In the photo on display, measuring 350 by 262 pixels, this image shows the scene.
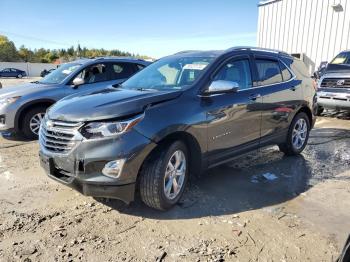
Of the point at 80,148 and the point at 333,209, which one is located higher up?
the point at 80,148

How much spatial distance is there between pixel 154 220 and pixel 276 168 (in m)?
2.60

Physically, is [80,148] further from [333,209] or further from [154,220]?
[333,209]

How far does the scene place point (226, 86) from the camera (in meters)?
4.09

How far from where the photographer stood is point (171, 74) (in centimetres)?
463

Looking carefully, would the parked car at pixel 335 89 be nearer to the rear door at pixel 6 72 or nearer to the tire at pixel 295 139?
the tire at pixel 295 139

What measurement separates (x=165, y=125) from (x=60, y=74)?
5.16 metres

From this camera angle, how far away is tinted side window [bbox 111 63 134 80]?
8172mm

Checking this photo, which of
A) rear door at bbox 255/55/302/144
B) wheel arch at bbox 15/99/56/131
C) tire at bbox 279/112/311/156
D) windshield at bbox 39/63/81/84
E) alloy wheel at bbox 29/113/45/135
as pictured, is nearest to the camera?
rear door at bbox 255/55/302/144

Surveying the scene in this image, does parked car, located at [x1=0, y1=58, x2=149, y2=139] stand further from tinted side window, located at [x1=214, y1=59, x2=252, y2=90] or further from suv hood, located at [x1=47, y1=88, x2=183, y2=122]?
tinted side window, located at [x1=214, y1=59, x2=252, y2=90]

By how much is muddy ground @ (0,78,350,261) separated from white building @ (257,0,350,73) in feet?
Result: 47.9

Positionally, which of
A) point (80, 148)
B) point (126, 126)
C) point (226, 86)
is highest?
point (226, 86)

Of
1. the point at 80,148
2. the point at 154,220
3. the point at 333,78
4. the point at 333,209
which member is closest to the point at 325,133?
the point at 333,78

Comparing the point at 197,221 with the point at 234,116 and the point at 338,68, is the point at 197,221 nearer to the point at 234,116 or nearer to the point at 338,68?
the point at 234,116

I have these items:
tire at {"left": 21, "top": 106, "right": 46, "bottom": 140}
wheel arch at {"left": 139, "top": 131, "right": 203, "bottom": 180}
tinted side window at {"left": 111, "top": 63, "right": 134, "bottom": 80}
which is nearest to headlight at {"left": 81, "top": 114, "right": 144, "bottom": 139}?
wheel arch at {"left": 139, "top": 131, "right": 203, "bottom": 180}
